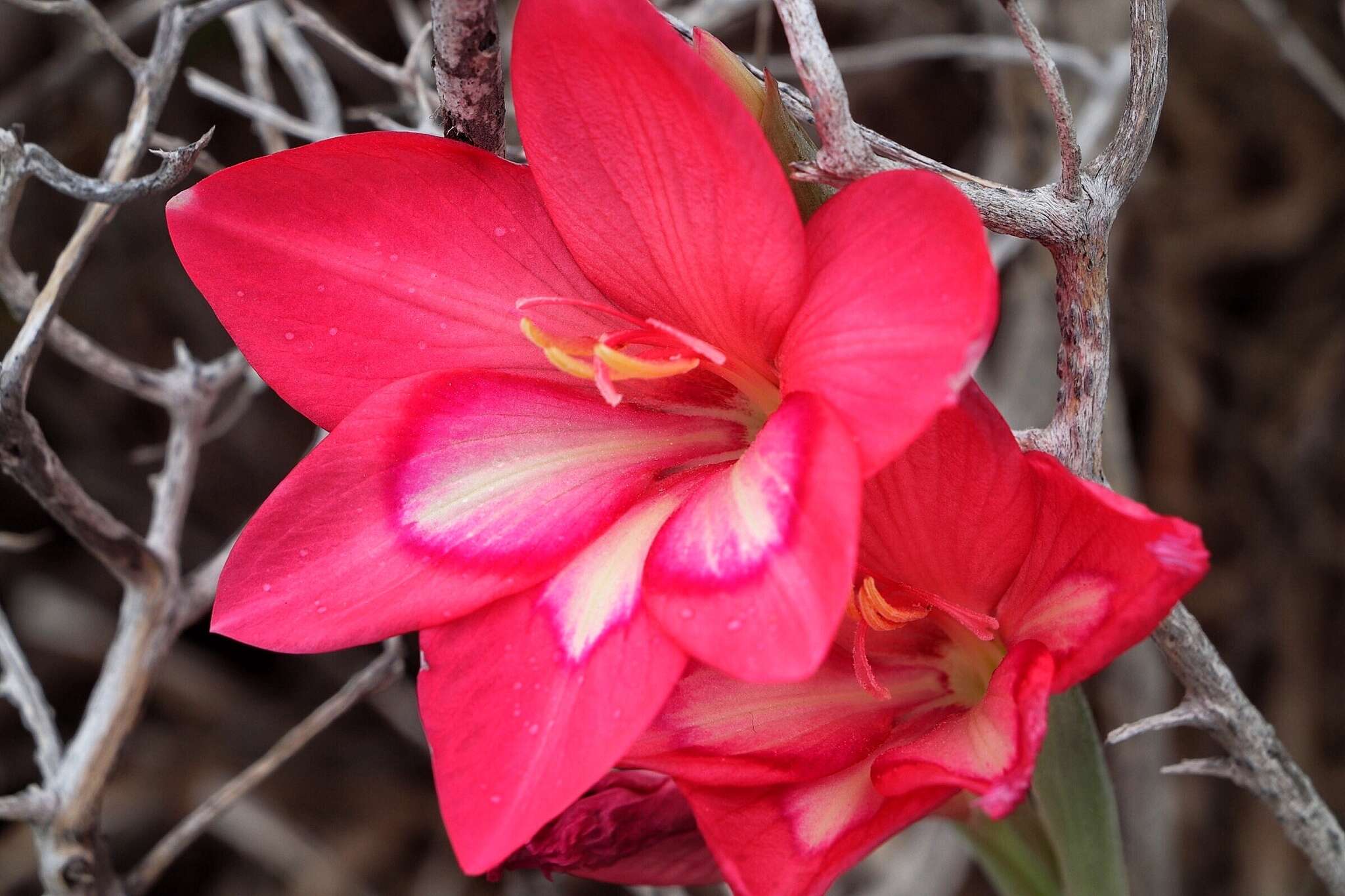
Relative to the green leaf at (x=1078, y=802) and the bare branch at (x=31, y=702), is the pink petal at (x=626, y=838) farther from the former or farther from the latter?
the bare branch at (x=31, y=702)

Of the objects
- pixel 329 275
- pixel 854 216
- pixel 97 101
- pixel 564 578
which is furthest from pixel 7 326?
pixel 854 216

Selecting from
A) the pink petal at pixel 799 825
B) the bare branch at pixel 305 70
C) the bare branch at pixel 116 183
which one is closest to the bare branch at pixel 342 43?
the bare branch at pixel 305 70

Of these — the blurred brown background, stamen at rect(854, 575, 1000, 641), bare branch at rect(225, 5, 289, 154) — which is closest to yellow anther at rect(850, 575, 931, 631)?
stamen at rect(854, 575, 1000, 641)

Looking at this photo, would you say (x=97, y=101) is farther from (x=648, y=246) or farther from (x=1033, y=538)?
(x=1033, y=538)

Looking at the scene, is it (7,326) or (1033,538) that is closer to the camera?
(1033,538)

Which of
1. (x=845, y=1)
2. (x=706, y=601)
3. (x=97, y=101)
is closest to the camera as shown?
(x=706, y=601)

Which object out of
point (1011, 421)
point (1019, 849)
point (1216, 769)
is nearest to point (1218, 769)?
point (1216, 769)

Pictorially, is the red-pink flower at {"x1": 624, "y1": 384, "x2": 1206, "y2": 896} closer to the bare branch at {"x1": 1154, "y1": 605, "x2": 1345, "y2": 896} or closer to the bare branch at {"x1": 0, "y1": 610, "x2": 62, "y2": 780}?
the bare branch at {"x1": 1154, "y1": 605, "x2": 1345, "y2": 896}
